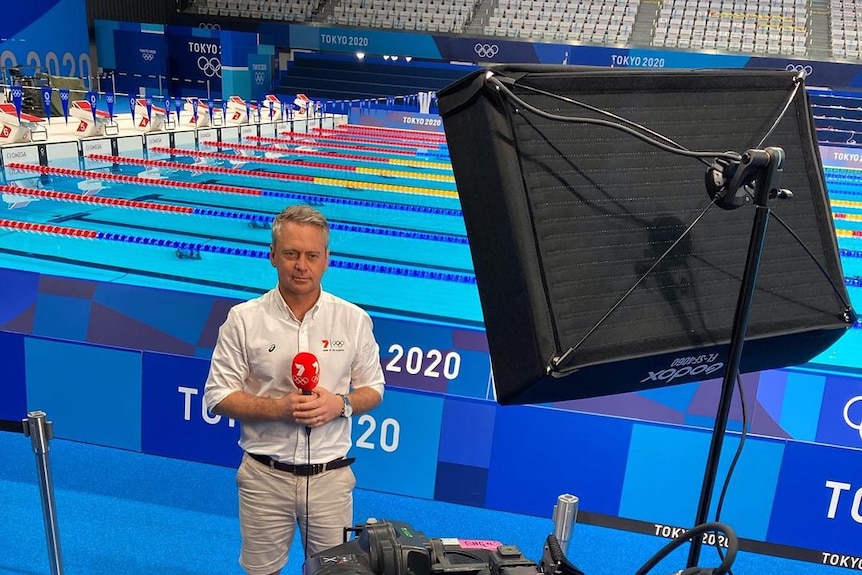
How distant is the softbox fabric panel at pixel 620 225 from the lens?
916mm

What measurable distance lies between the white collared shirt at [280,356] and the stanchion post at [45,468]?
0.53 meters

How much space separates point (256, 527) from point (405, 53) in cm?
1968

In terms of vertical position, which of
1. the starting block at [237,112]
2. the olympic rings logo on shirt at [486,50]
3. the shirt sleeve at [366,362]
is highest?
the olympic rings logo on shirt at [486,50]

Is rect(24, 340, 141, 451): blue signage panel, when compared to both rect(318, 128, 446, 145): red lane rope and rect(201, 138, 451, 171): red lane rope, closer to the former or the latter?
rect(201, 138, 451, 171): red lane rope

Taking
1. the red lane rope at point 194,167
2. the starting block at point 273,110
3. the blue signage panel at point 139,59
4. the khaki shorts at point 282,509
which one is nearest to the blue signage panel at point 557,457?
the khaki shorts at point 282,509

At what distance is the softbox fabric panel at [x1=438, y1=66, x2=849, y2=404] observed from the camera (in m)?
0.92

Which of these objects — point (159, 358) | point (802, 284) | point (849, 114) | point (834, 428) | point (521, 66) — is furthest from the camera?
point (849, 114)

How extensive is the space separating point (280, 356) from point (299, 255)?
0.94 feet

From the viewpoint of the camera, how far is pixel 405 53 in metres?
20.4

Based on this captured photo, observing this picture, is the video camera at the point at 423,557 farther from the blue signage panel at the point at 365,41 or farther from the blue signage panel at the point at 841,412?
the blue signage panel at the point at 365,41

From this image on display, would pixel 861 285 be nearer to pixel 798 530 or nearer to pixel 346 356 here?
pixel 798 530

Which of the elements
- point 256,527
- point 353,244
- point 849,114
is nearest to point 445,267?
point 353,244

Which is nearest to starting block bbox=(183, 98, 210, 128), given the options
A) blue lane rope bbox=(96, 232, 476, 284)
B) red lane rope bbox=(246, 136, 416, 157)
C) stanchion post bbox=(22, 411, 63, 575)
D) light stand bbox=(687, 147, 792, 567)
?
red lane rope bbox=(246, 136, 416, 157)

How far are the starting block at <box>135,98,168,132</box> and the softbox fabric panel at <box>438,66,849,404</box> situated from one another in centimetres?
1184
